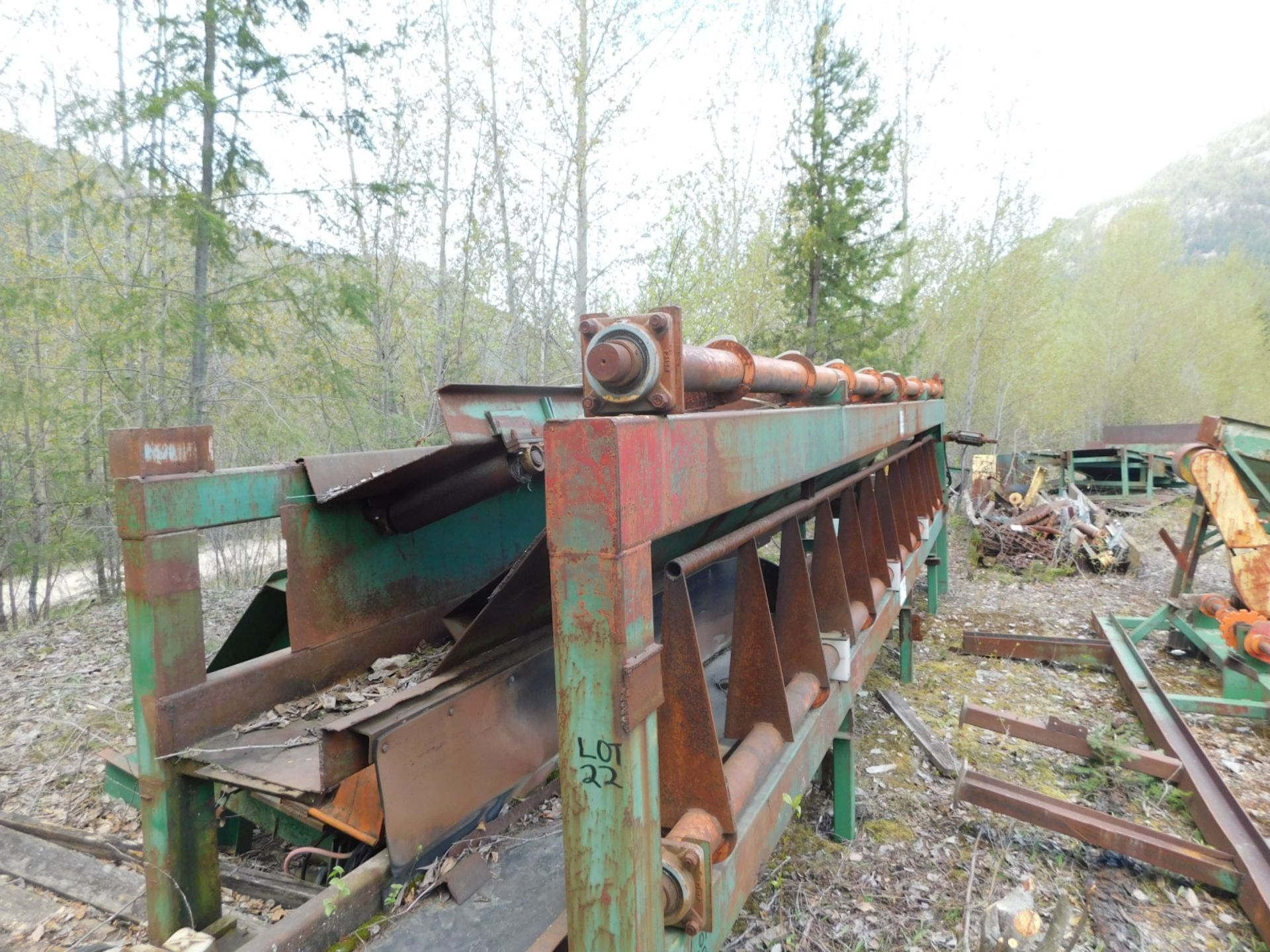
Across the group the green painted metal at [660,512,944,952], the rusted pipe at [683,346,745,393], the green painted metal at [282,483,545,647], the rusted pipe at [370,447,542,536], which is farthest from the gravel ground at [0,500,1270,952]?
the rusted pipe at [370,447,542,536]

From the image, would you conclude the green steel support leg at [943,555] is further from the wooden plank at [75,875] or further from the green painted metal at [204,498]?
the wooden plank at [75,875]

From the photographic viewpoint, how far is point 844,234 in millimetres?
13648

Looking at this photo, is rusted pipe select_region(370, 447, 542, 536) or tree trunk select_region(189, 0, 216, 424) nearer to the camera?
rusted pipe select_region(370, 447, 542, 536)

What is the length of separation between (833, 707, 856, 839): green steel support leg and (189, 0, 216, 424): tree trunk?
688 centimetres

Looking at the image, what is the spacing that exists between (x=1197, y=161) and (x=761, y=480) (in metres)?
143

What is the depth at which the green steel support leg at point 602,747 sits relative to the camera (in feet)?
3.98

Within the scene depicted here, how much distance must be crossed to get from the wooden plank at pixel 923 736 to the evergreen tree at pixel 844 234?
9476 millimetres

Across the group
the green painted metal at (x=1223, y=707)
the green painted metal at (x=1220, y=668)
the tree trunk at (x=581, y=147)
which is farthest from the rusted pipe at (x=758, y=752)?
the tree trunk at (x=581, y=147)

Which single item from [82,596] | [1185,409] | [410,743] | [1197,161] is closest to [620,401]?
[410,743]

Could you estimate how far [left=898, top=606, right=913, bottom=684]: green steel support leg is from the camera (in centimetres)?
560

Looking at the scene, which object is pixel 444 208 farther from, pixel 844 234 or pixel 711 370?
pixel 711 370

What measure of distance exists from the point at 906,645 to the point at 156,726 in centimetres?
518

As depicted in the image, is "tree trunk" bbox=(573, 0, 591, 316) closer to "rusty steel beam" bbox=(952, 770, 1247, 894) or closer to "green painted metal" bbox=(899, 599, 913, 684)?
"green painted metal" bbox=(899, 599, 913, 684)

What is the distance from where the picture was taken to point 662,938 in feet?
4.62
